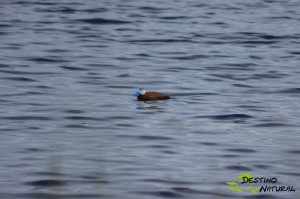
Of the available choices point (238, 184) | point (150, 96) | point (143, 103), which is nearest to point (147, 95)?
point (150, 96)

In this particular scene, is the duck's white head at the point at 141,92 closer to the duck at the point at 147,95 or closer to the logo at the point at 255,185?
the duck at the point at 147,95

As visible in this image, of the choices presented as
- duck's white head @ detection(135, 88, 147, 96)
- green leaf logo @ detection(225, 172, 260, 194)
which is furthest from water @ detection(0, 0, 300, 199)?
duck's white head @ detection(135, 88, 147, 96)

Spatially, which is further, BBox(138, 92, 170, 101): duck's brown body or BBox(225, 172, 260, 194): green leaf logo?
BBox(138, 92, 170, 101): duck's brown body

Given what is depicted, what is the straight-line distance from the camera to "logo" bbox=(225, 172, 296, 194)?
8.55m

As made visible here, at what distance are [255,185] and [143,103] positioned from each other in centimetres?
546

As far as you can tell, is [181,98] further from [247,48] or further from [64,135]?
[247,48]

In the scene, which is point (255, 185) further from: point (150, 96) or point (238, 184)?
point (150, 96)

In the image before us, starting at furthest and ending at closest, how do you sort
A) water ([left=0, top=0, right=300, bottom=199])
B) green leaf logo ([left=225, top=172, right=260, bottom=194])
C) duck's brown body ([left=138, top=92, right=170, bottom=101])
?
duck's brown body ([left=138, top=92, right=170, bottom=101])
water ([left=0, top=0, right=300, bottom=199])
green leaf logo ([left=225, top=172, right=260, bottom=194])

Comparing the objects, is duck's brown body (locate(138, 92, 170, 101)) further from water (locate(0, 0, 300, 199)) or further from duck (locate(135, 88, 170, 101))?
water (locate(0, 0, 300, 199))

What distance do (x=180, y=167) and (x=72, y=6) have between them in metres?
19.7

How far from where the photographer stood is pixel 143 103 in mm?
13992

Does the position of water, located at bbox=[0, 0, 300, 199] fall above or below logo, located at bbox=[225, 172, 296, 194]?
below

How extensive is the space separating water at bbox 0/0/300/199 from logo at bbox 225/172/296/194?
10cm

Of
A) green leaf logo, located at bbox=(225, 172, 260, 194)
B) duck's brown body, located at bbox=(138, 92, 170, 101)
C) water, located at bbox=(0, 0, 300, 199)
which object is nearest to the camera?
green leaf logo, located at bbox=(225, 172, 260, 194)
